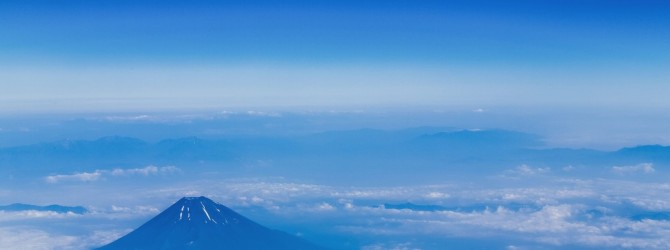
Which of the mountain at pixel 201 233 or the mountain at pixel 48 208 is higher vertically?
the mountain at pixel 48 208

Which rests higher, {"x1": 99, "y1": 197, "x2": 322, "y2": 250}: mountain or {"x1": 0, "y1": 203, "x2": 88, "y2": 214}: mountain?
{"x1": 0, "y1": 203, "x2": 88, "y2": 214}: mountain

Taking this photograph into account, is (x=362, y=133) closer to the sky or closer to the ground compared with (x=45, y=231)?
closer to the sky

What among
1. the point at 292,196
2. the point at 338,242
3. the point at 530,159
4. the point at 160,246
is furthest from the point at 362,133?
the point at 160,246

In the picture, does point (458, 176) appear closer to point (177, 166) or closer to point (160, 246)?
point (177, 166)

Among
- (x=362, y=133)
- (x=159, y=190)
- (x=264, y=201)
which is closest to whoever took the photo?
(x=264, y=201)

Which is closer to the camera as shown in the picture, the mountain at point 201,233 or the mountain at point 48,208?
the mountain at point 201,233

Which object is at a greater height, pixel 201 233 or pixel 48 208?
pixel 48 208

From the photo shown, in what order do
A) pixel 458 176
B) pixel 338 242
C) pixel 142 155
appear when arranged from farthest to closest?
pixel 142 155, pixel 458 176, pixel 338 242

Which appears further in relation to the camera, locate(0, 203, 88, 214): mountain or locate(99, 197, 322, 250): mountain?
locate(0, 203, 88, 214): mountain
